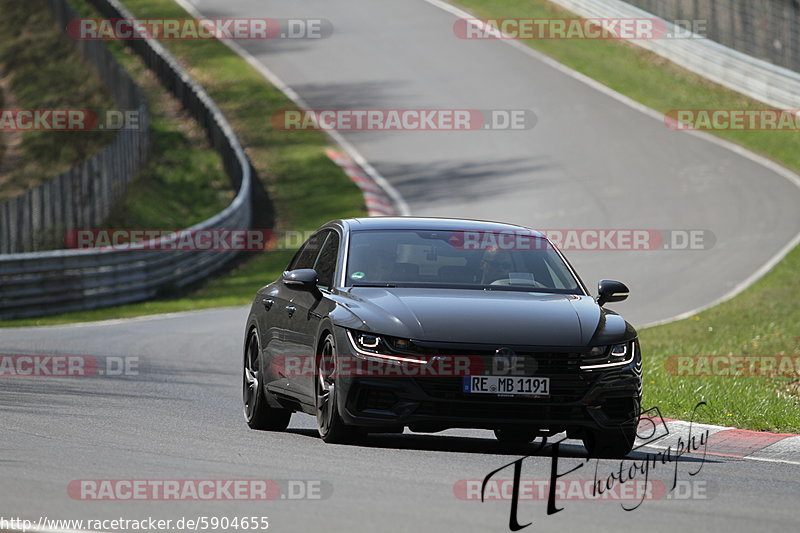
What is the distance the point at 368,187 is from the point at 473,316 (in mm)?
25076

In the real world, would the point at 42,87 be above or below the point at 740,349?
below

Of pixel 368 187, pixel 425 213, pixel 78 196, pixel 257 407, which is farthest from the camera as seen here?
pixel 368 187

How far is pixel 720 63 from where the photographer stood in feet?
138

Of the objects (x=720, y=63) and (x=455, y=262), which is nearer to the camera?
(x=455, y=262)

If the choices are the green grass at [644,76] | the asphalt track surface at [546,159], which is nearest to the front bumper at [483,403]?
the asphalt track surface at [546,159]
